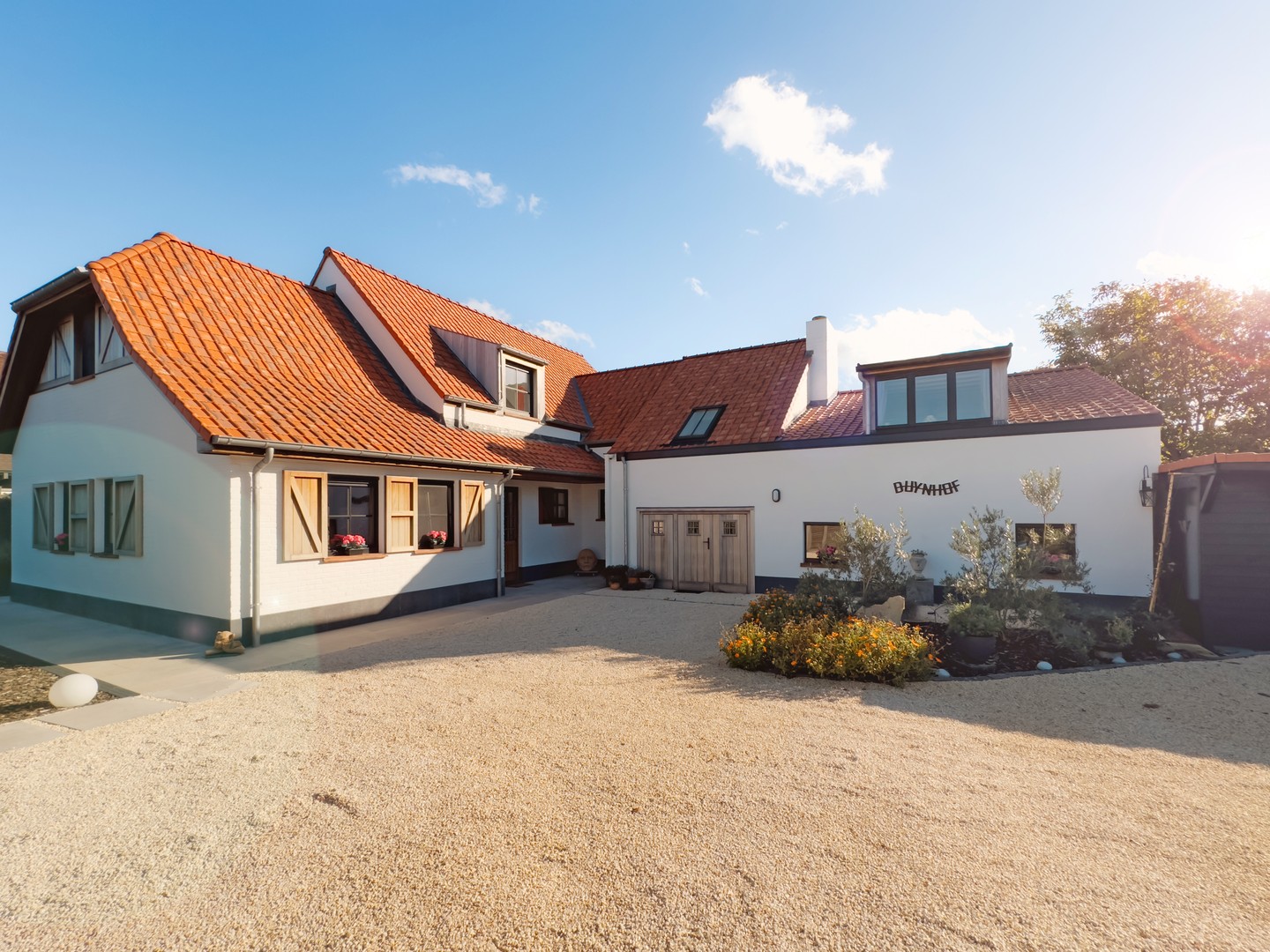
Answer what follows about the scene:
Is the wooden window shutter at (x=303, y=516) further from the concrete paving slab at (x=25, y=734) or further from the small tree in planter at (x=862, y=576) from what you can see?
the small tree in planter at (x=862, y=576)

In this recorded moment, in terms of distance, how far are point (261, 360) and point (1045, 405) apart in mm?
16385

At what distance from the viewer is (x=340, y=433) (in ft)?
35.7

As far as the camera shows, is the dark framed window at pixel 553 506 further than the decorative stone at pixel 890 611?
Yes

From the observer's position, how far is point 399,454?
11398 mm

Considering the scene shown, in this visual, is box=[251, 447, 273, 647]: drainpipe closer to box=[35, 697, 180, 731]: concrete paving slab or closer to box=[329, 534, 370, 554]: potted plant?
box=[329, 534, 370, 554]: potted plant

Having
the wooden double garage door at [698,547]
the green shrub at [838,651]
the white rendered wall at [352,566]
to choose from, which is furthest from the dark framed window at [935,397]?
the white rendered wall at [352,566]

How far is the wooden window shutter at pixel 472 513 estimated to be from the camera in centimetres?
1348

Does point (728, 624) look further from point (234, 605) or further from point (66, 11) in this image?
point (66, 11)

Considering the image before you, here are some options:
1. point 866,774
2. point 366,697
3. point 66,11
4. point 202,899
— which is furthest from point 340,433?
point 866,774

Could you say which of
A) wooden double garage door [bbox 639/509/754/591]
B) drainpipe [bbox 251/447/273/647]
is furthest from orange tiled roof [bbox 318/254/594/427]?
drainpipe [bbox 251/447/273/647]

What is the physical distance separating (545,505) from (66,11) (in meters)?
13.1

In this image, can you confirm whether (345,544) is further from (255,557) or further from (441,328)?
(441,328)

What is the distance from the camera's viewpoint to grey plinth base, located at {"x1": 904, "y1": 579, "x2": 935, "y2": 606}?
1195 centimetres

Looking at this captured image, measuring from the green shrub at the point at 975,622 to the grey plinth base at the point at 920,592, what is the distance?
3.11 metres
